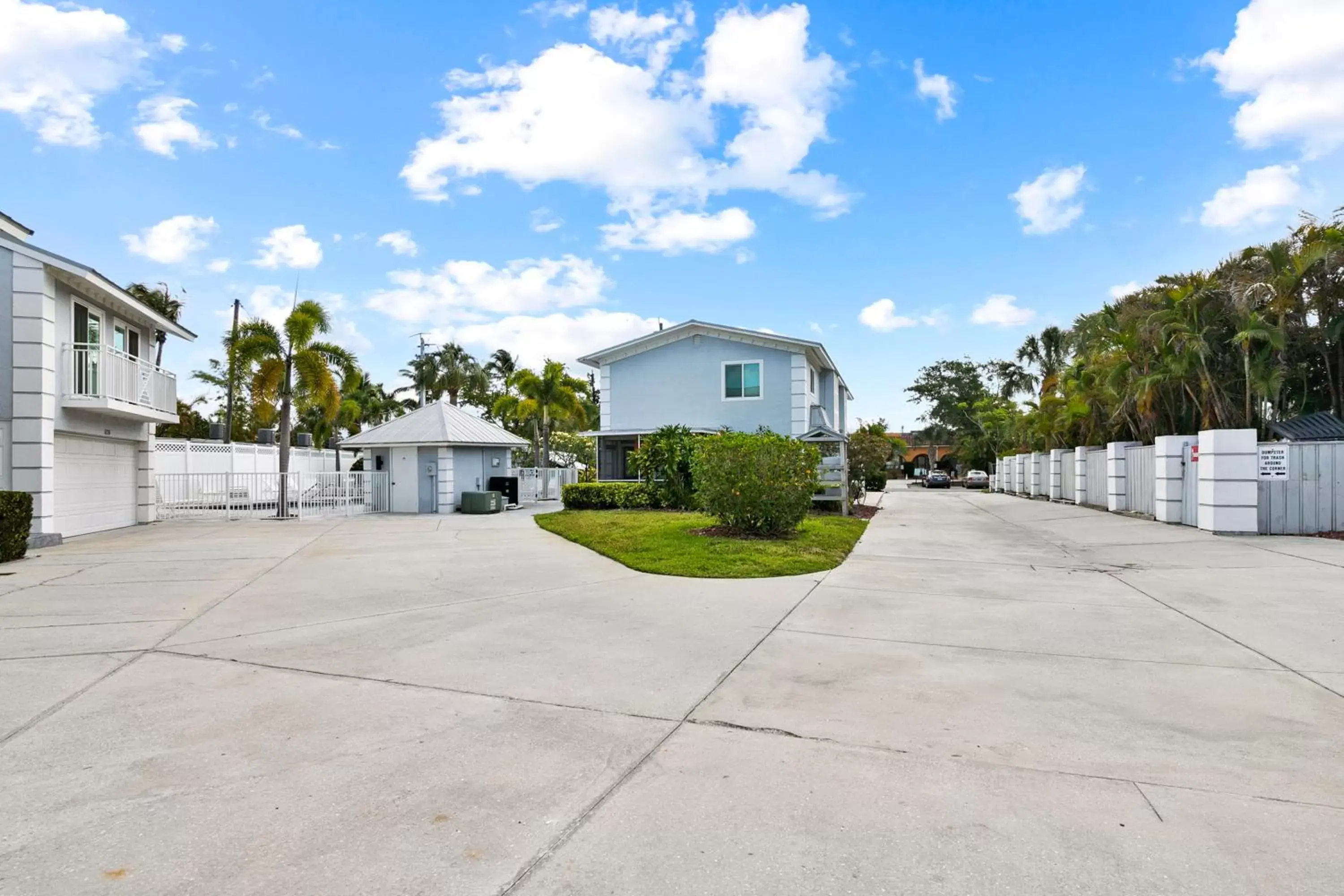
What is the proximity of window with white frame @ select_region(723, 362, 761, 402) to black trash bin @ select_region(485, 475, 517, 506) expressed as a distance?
8.09m

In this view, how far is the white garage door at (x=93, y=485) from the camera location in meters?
16.1

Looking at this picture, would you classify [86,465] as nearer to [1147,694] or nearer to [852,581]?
[852,581]

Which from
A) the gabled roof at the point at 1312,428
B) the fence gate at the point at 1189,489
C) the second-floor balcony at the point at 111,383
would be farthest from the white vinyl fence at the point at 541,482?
the gabled roof at the point at 1312,428

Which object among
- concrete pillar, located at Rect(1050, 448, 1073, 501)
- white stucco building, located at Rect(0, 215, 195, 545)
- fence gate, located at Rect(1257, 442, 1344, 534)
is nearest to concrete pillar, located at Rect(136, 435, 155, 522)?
white stucco building, located at Rect(0, 215, 195, 545)

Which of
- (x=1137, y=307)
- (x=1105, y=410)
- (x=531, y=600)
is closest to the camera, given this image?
(x=531, y=600)

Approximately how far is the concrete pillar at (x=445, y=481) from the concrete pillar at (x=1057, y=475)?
22.6 m

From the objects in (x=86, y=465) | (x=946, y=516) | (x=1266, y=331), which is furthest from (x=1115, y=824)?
(x=86, y=465)

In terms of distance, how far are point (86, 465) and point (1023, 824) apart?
2091cm

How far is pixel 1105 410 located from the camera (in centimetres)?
2428

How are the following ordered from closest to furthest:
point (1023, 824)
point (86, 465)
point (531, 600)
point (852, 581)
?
point (1023, 824) → point (531, 600) → point (852, 581) → point (86, 465)

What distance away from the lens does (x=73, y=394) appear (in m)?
15.7

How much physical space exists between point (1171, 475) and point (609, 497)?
1411 centimetres

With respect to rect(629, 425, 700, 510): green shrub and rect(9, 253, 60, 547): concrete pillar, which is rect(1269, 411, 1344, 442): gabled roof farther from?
rect(9, 253, 60, 547): concrete pillar

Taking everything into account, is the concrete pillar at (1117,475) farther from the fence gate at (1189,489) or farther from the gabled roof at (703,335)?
the gabled roof at (703,335)
